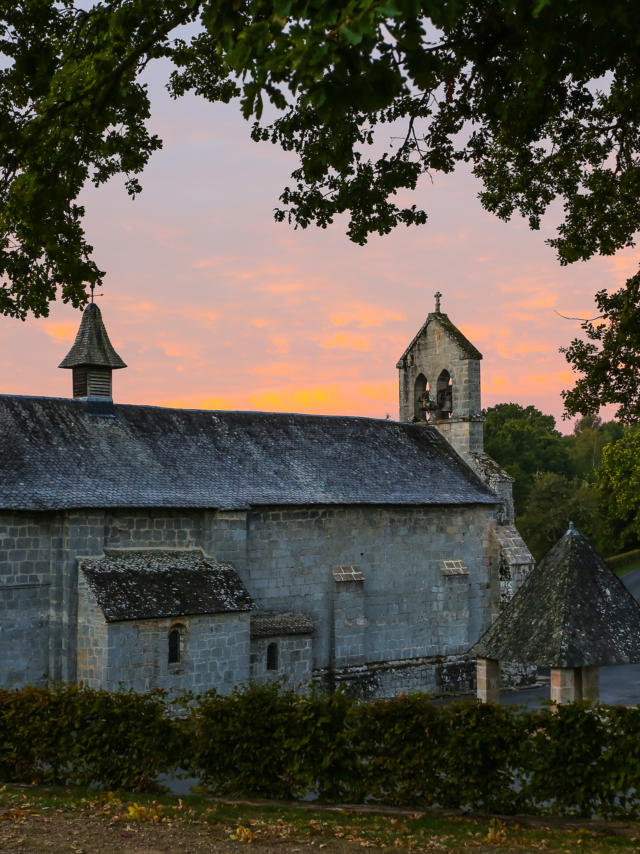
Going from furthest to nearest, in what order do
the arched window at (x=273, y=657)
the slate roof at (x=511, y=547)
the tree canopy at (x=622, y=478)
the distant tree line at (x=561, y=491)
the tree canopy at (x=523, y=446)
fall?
the tree canopy at (x=523, y=446)
the distant tree line at (x=561, y=491)
the tree canopy at (x=622, y=478)
the slate roof at (x=511, y=547)
the arched window at (x=273, y=657)

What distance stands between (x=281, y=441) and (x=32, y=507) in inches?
374

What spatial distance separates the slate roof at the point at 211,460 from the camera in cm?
2370

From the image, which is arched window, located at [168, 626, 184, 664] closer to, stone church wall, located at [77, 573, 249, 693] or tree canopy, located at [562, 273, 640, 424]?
stone church wall, located at [77, 573, 249, 693]

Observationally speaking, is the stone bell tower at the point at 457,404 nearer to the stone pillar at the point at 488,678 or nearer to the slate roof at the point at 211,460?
the slate roof at the point at 211,460

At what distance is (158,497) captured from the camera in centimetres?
2434

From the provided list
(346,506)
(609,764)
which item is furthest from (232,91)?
(346,506)

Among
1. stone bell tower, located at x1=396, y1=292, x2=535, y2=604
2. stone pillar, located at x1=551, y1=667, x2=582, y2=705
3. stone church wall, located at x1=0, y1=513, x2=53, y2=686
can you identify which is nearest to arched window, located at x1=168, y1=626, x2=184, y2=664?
stone church wall, located at x1=0, y1=513, x2=53, y2=686

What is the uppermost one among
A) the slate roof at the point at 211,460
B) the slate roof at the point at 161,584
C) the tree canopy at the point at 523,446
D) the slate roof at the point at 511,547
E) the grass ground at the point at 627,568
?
the tree canopy at the point at 523,446

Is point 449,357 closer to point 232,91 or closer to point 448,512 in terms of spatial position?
point 448,512

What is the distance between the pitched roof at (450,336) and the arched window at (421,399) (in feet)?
3.35

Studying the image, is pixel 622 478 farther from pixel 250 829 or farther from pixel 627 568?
pixel 250 829

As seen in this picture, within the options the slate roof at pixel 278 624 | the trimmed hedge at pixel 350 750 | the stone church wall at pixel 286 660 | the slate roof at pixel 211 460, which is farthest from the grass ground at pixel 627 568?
the trimmed hedge at pixel 350 750

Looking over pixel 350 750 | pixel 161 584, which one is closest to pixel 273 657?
pixel 161 584

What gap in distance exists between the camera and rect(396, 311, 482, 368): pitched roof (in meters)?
33.7
